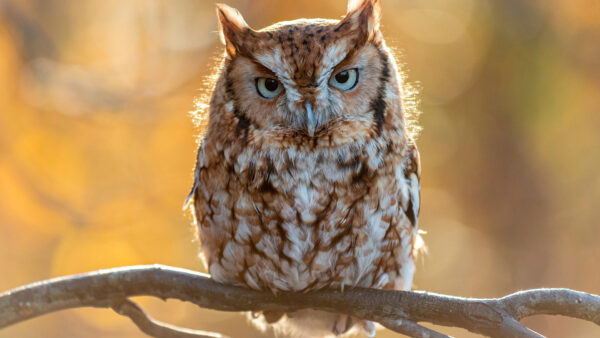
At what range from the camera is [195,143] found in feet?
11.2

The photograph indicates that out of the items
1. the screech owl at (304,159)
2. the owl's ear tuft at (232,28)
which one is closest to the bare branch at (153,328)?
the screech owl at (304,159)

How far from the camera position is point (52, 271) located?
3.57 m

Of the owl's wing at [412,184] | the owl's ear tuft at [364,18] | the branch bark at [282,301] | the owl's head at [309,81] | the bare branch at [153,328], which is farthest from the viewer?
the owl's wing at [412,184]

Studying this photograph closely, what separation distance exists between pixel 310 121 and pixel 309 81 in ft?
0.37

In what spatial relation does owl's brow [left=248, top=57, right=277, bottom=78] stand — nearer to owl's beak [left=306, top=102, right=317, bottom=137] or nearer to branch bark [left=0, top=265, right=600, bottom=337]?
owl's beak [left=306, top=102, right=317, bottom=137]

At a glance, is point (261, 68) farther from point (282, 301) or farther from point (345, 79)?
point (282, 301)

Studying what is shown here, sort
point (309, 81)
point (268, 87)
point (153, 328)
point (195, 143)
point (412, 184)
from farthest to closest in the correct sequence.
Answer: point (195, 143), point (412, 184), point (153, 328), point (268, 87), point (309, 81)

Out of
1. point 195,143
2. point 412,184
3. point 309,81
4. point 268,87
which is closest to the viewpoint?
point 309,81

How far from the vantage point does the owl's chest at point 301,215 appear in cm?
184

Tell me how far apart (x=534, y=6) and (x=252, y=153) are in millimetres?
3109

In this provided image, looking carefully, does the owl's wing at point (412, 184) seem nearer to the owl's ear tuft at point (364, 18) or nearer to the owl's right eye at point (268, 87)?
the owl's ear tuft at point (364, 18)

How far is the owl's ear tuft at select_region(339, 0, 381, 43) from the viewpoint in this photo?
178cm

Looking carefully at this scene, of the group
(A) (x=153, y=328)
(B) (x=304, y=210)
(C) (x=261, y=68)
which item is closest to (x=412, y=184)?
(B) (x=304, y=210)

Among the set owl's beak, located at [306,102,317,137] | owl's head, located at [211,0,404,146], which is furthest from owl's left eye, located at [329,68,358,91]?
owl's beak, located at [306,102,317,137]
